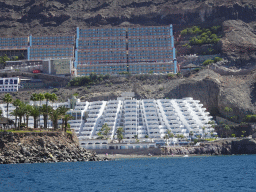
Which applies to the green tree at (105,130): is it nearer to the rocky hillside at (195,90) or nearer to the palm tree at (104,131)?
the palm tree at (104,131)

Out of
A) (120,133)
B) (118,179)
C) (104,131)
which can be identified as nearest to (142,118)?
(104,131)

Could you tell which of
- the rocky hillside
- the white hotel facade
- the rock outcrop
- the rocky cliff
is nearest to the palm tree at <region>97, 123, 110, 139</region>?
the white hotel facade

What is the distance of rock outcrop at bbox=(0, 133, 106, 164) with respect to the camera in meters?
94.1

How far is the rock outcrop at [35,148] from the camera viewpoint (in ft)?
309

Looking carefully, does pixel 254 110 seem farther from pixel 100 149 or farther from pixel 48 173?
pixel 48 173

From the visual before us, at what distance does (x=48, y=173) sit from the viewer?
80688 mm

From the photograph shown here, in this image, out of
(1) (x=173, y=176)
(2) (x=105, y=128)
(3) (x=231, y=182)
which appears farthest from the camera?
(2) (x=105, y=128)

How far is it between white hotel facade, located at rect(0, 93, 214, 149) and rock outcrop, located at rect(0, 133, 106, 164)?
43.7 meters

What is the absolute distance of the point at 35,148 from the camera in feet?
319

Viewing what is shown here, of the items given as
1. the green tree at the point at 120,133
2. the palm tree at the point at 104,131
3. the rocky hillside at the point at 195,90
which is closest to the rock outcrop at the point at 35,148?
the green tree at the point at 120,133

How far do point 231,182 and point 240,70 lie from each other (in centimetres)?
13098

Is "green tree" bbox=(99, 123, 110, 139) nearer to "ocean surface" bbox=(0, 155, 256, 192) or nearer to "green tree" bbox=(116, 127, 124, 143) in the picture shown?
"green tree" bbox=(116, 127, 124, 143)

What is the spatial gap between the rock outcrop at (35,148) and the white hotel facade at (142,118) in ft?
143

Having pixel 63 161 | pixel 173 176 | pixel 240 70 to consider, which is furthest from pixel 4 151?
pixel 240 70
